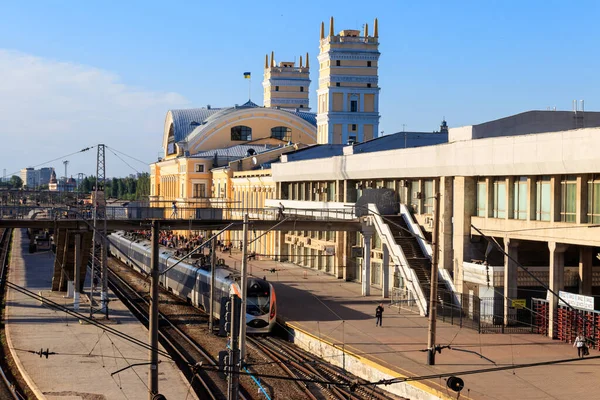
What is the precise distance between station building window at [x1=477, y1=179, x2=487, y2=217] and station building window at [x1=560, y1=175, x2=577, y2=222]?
529 cm

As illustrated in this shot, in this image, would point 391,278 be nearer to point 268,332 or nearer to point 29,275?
point 268,332

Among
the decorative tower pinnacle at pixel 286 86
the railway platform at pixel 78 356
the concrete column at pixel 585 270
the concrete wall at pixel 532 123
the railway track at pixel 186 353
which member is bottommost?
the railway track at pixel 186 353

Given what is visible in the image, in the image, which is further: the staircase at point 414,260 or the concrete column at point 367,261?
the concrete column at point 367,261

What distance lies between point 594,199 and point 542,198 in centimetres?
300

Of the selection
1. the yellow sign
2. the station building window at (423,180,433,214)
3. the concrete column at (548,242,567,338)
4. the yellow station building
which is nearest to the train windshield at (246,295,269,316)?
the yellow sign

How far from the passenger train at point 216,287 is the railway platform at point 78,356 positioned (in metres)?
3.58

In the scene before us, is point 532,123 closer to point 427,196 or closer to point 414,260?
point 427,196

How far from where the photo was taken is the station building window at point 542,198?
3425 cm

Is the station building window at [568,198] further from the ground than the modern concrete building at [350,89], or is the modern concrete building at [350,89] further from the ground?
the modern concrete building at [350,89]

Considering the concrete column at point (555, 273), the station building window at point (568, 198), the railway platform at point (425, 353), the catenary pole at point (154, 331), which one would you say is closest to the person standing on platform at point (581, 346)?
the railway platform at point (425, 353)

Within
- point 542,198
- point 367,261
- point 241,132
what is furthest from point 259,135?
point 542,198

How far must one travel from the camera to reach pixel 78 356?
3023 cm

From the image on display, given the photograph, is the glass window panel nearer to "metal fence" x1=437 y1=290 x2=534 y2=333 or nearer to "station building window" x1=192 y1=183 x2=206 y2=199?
"metal fence" x1=437 y1=290 x2=534 y2=333

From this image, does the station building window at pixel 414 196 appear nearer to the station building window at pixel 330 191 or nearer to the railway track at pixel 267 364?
the station building window at pixel 330 191
